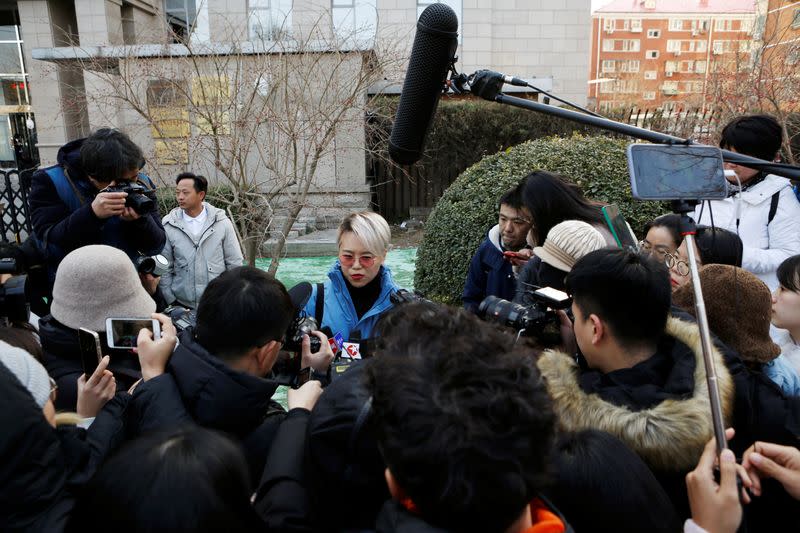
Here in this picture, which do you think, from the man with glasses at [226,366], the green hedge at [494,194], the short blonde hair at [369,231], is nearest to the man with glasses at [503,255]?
the short blonde hair at [369,231]

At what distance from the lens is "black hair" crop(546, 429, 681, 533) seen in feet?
3.82

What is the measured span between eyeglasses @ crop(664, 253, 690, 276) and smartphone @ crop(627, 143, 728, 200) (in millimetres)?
1196

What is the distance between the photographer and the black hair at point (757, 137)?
108 inches

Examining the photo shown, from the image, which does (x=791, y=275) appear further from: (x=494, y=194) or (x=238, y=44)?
(x=238, y=44)

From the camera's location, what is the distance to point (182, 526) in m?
0.99

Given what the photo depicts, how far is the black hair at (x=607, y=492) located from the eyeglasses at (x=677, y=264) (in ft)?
5.03

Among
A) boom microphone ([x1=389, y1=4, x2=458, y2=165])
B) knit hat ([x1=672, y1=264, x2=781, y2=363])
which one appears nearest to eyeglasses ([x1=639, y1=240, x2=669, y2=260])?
knit hat ([x1=672, y1=264, x2=781, y2=363])

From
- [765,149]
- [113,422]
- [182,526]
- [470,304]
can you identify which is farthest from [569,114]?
[470,304]

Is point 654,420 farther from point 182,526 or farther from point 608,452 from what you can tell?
point 182,526

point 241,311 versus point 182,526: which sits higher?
point 241,311

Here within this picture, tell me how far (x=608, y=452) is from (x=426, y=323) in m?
0.47

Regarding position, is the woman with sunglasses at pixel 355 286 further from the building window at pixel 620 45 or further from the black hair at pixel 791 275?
the building window at pixel 620 45

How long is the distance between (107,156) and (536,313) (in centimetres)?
213

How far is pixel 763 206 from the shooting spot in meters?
2.92
